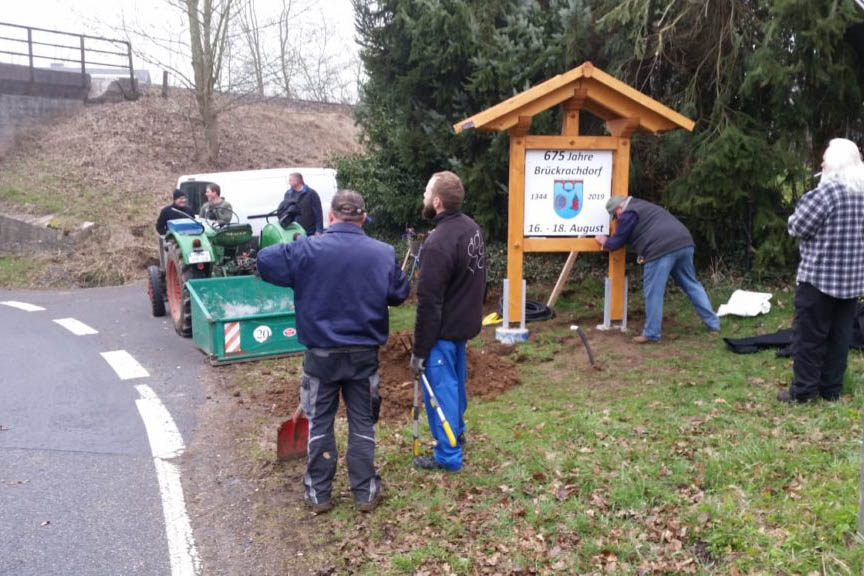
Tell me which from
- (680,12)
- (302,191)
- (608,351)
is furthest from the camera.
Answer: (302,191)

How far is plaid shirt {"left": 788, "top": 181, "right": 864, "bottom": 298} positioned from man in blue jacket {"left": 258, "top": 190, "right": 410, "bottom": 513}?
2922mm

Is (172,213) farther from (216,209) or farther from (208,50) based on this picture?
(208,50)

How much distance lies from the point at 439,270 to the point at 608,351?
3.83 m

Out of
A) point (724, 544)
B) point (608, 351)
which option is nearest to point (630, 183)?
point (608, 351)

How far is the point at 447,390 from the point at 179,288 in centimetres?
682

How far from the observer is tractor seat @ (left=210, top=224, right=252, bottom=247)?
33.9 feet

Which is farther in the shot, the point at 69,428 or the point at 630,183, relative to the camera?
the point at 630,183

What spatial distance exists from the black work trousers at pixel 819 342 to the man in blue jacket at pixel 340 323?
2.98m

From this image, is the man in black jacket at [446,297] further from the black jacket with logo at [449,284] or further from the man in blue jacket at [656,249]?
the man in blue jacket at [656,249]

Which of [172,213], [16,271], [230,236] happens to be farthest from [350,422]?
[16,271]

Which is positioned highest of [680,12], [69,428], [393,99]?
[680,12]

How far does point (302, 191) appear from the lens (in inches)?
502

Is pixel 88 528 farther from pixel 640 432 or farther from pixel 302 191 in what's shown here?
pixel 302 191

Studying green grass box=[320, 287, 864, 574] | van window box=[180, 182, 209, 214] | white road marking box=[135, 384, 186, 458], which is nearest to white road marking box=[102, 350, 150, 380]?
white road marking box=[135, 384, 186, 458]
